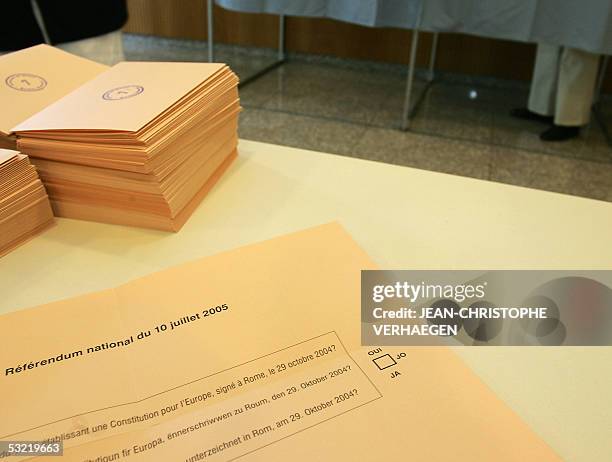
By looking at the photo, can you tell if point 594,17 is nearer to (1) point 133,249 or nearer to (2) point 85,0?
(2) point 85,0

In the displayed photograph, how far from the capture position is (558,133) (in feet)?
7.82

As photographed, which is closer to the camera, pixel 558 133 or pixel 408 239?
pixel 408 239

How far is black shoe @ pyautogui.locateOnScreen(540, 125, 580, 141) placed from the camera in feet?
7.81

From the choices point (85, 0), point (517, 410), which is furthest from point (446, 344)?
point (85, 0)

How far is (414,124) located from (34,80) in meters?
2.06

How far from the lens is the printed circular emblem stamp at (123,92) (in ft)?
2.01

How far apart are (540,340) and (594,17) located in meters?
1.85

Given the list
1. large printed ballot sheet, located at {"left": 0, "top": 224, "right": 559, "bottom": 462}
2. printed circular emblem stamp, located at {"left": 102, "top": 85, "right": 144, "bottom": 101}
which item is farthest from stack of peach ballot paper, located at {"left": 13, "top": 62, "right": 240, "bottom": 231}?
large printed ballot sheet, located at {"left": 0, "top": 224, "right": 559, "bottom": 462}

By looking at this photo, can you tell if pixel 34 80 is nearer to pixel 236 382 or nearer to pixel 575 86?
pixel 236 382

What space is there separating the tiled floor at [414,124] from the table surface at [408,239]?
4.86 ft

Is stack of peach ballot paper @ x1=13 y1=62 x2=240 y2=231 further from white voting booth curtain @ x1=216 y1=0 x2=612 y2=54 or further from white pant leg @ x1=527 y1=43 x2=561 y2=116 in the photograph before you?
white pant leg @ x1=527 y1=43 x2=561 y2=116

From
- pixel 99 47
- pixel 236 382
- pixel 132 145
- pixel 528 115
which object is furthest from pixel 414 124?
pixel 236 382

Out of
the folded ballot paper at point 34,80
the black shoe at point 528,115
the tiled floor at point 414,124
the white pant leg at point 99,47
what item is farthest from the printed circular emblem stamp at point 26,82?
the black shoe at point 528,115

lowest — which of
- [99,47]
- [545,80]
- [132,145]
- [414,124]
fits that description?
[414,124]
